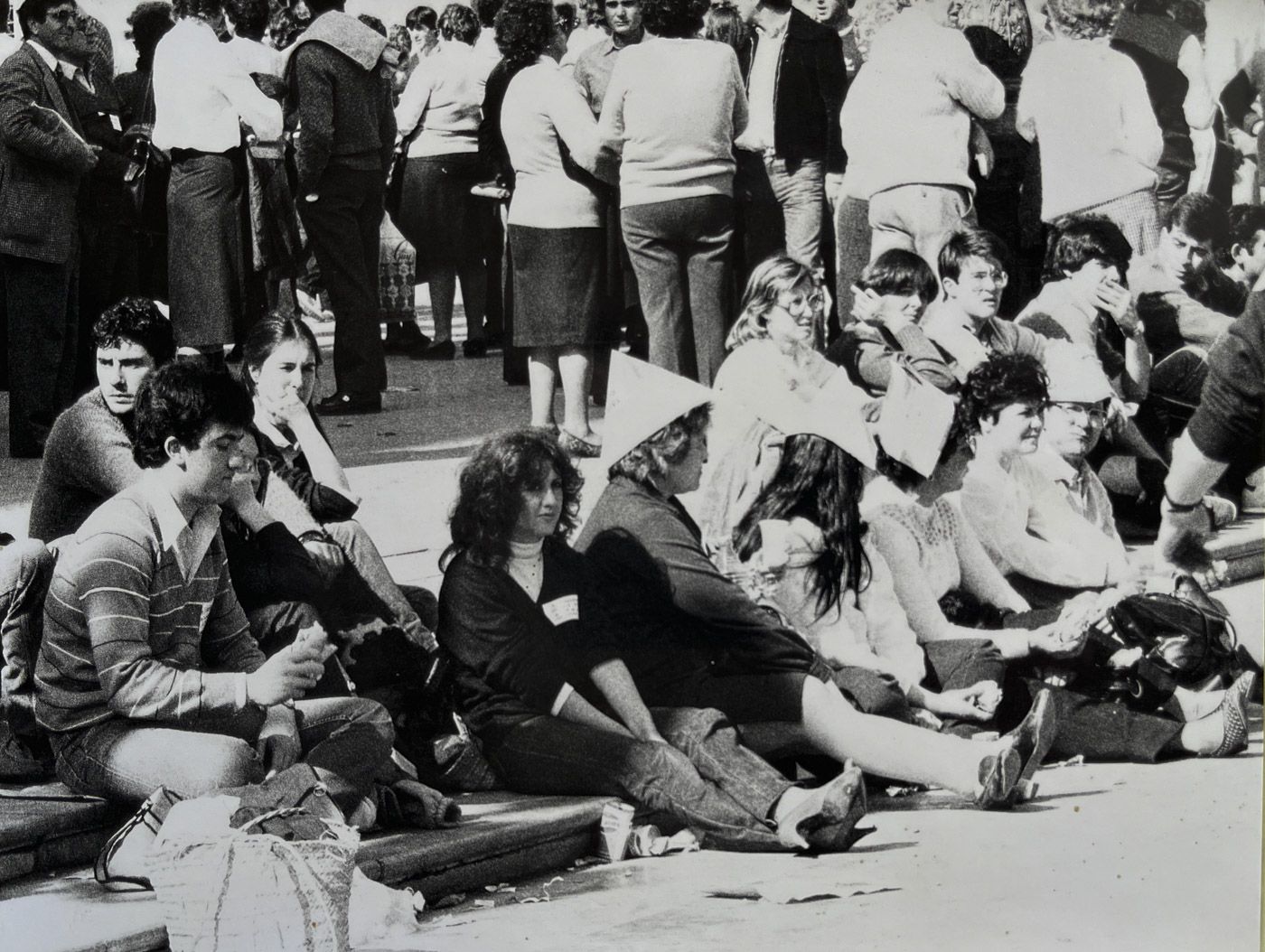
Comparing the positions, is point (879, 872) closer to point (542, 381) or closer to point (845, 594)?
point (845, 594)

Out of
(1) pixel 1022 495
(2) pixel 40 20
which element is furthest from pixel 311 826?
(1) pixel 1022 495

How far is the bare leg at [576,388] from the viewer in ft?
18.6

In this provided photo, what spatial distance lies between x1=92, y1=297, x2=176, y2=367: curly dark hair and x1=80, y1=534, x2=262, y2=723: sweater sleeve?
55cm

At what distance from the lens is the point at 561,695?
544 centimetres

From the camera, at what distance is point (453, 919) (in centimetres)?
502

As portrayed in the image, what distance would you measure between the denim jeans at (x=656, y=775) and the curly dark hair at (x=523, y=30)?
1.66 metres

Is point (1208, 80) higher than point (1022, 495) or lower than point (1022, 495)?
higher

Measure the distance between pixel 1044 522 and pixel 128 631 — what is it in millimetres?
2779

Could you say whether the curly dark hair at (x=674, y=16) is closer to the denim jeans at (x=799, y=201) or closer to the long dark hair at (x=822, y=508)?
the denim jeans at (x=799, y=201)

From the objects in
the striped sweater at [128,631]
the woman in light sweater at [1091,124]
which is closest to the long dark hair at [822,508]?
the woman in light sweater at [1091,124]

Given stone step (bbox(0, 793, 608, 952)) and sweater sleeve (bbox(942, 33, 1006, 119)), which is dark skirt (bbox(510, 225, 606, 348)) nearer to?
sweater sleeve (bbox(942, 33, 1006, 119))

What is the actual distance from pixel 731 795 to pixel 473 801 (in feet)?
1.98

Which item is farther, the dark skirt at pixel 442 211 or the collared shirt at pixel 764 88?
the collared shirt at pixel 764 88

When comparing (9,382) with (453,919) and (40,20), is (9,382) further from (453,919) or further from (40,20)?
(453,919)
